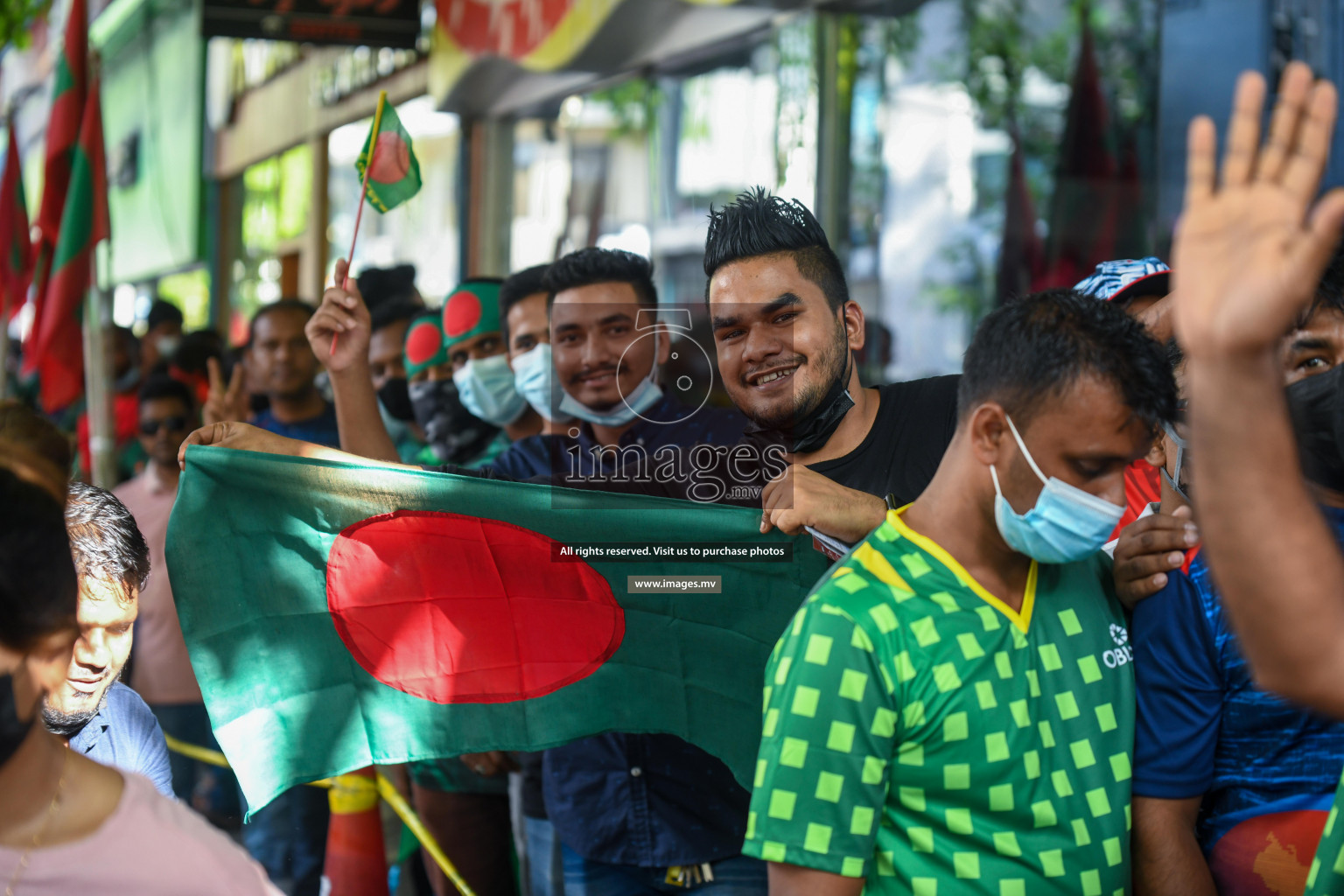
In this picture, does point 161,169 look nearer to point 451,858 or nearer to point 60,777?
point 451,858

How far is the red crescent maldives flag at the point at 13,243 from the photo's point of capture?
7520mm

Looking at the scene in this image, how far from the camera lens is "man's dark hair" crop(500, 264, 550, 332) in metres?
4.02

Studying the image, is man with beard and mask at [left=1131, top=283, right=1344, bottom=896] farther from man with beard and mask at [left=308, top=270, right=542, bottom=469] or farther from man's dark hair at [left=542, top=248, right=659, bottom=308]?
man with beard and mask at [left=308, top=270, right=542, bottom=469]

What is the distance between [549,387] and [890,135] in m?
4.53

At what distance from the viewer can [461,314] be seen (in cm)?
453

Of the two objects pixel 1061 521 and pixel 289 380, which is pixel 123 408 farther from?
pixel 1061 521

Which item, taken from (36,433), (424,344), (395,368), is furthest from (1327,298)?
(395,368)

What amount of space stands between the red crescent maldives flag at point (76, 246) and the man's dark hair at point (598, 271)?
11.9ft

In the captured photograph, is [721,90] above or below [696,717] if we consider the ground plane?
above

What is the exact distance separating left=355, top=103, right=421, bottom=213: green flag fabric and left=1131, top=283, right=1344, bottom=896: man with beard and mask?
235 cm

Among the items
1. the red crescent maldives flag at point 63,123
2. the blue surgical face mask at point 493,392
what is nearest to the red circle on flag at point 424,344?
the blue surgical face mask at point 493,392

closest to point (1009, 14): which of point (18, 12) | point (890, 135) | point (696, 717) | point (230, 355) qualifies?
point (890, 135)

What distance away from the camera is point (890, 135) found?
7.52 meters

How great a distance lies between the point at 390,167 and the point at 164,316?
6.57 meters
